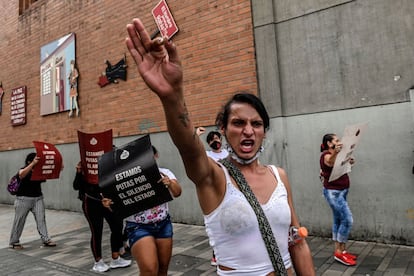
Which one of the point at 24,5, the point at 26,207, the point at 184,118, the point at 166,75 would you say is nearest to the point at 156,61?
the point at 166,75

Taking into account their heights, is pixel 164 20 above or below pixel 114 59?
above

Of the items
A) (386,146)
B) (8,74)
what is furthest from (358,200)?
(8,74)

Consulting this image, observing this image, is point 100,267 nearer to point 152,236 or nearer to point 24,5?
point 152,236

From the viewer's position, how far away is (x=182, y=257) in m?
4.91

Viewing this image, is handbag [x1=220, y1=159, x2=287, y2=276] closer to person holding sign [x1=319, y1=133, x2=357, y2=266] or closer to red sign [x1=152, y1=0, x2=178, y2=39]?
person holding sign [x1=319, y1=133, x2=357, y2=266]

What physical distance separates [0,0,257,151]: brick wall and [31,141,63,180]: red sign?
7.86 ft

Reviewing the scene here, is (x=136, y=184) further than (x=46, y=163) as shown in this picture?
No

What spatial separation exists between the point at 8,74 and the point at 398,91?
522 inches

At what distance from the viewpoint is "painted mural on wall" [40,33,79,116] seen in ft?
31.7

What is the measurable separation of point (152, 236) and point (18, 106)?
10.7 metres

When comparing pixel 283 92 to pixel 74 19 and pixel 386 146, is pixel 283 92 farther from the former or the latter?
pixel 74 19

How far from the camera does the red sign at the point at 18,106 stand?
1130 centimetres

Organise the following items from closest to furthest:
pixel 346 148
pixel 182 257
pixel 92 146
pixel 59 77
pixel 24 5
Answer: pixel 346 148 → pixel 92 146 → pixel 182 257 → pixel 59 77 → pixel 24 5

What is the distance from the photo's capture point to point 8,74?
479 inches
